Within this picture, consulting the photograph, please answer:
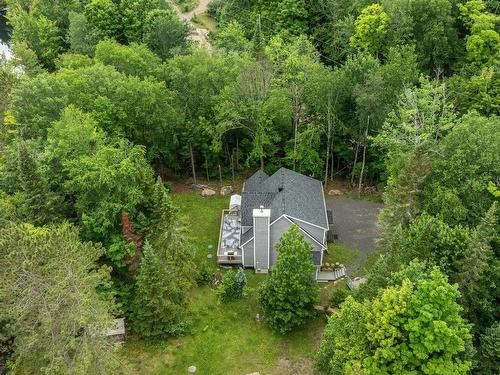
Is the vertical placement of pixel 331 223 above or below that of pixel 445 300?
below

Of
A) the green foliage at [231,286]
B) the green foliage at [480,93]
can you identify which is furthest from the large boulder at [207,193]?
the green foliage at [480,93]

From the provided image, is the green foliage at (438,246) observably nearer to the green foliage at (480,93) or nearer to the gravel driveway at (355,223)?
the gravel driveway at (355,223)

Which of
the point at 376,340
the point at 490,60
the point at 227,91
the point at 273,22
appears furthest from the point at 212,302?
the point at 273,22

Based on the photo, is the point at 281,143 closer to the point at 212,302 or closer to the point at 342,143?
the point at 342,143

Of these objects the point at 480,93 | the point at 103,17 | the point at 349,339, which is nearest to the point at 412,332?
the point at 349,339

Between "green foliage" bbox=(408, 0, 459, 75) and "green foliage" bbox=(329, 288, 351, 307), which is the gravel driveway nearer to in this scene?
"green foliage" bbox=(329, 288, 351, 307)

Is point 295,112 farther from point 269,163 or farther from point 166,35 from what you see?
point 166,35

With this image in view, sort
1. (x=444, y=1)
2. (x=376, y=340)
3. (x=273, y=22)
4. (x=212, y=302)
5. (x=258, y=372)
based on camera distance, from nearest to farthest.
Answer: (x=376, y=340), (x=258, y=372), (x=212, y=302), (x=444, y=1), (x=273, y=22)
